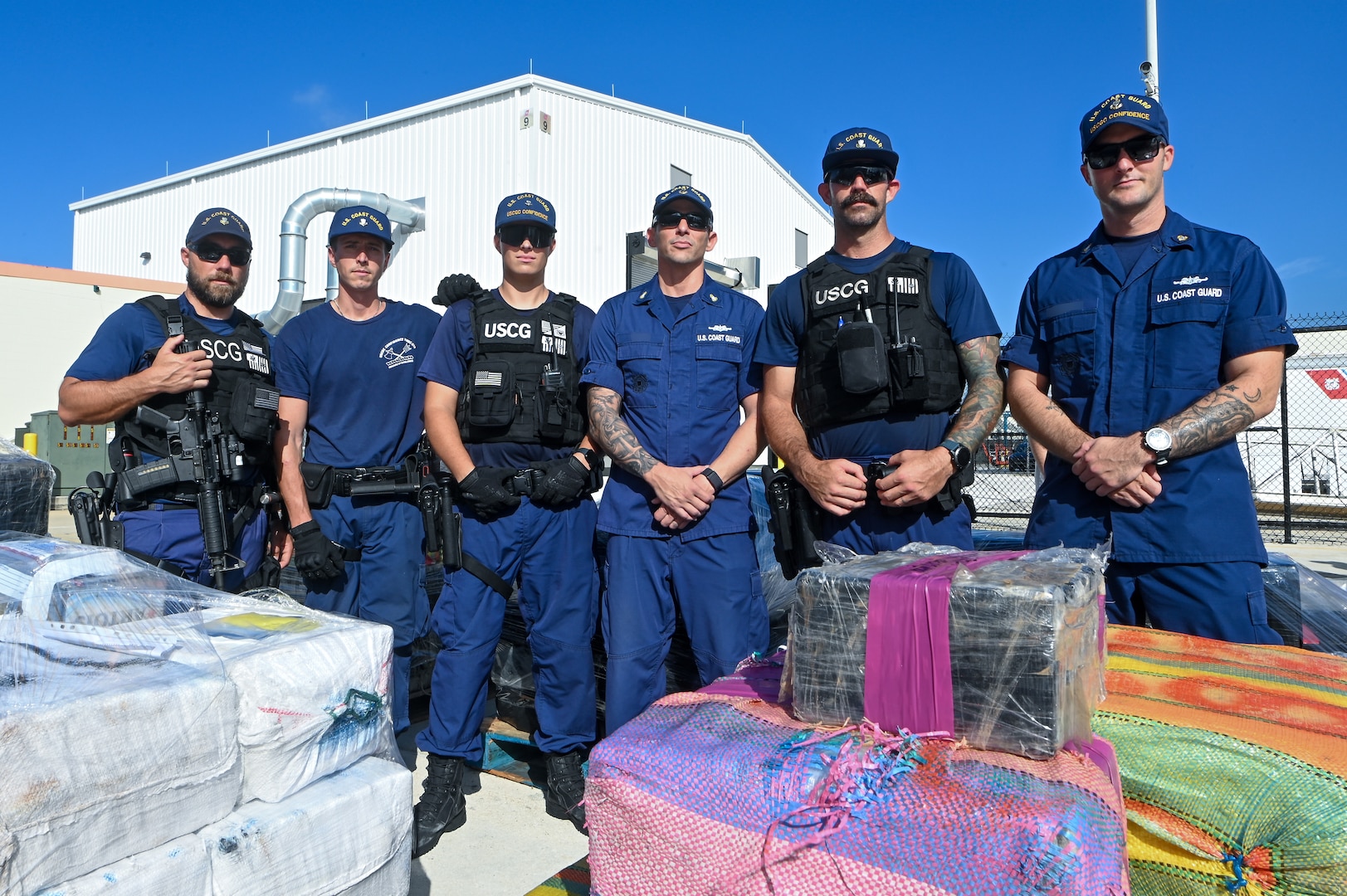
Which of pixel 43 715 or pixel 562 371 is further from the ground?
pixel 562 371

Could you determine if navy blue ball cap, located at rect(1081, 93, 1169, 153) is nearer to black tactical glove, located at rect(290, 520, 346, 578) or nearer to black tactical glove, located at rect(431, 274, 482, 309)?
black tactical glove, located at rect(431, 274, 482, 309)

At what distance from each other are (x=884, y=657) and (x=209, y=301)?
2913mm

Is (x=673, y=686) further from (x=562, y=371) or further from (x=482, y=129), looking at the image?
(x=482, y=129)

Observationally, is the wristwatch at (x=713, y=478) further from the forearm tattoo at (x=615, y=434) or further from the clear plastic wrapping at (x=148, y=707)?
the clear plastic wrapping at (x=148, y=707)

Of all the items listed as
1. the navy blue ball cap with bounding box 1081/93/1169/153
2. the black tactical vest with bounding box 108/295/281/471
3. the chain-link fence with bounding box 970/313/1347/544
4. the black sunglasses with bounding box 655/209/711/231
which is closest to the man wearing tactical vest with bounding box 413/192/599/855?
the black sunglasses with bounding box 655/209/711/231

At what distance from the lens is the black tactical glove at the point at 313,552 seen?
3117 mm

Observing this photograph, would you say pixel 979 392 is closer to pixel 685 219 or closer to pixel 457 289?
pixel 685 219

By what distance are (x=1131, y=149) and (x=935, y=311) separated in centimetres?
69

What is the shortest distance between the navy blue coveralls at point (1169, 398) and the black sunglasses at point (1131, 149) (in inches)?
8.5

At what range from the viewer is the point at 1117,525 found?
93.7 inches

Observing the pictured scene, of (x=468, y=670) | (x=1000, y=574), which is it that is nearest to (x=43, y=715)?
(x=1000, y=574)

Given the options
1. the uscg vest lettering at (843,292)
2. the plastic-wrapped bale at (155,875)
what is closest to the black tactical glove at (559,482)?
the uscg vest lettering at (843,292)

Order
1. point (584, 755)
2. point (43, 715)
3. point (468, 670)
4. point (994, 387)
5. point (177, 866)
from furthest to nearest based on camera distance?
point (584, 755)
point (468, 670)
point (994, 387)
point (177, 866)
point (43, 715)

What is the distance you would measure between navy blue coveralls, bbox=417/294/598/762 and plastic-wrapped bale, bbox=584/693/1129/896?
1430mm
